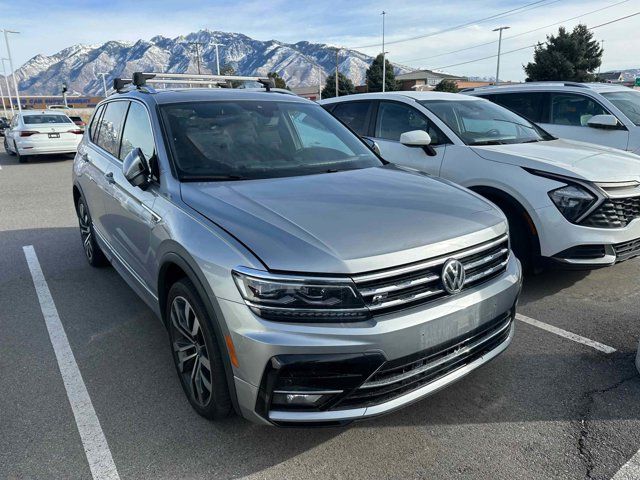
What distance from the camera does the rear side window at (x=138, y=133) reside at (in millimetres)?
3369

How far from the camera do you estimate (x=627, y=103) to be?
24.7ft

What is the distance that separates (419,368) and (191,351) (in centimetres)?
124

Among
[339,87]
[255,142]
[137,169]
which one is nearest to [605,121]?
[255,142]

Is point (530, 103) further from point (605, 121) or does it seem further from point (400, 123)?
point (400, 123)

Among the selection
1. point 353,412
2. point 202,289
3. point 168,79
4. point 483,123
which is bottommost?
point 353,412

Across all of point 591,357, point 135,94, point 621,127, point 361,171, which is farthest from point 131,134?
point 621,127

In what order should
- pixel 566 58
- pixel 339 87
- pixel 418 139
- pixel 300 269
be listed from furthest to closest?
pixel 339 87, pixel 566 58, pixel 418 139, pixel 300 269

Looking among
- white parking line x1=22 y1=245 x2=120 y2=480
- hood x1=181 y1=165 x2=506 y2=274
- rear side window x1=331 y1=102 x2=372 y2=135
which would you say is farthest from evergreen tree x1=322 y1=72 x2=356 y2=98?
hood x1=181 y1=165 x2=506 y2=274

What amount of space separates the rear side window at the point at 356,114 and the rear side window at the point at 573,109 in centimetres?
337

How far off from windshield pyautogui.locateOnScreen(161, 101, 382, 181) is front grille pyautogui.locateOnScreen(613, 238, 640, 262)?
2.16 metres

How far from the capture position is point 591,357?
134 inches

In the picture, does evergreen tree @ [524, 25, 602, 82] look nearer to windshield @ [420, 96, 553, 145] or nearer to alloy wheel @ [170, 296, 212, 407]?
windshield @ [420, 96, 553, 145]

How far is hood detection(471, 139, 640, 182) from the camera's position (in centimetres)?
418

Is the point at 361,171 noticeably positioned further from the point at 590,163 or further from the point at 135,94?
the point at 590,163
